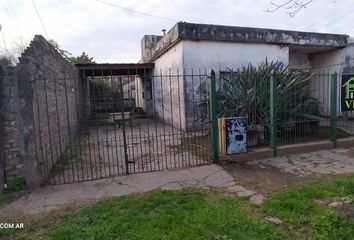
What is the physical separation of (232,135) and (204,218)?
286 centimetres

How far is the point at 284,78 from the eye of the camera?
7781 millimetres

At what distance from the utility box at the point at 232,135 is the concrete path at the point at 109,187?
0.51 m

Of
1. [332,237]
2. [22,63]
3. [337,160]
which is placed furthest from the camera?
[337,160]

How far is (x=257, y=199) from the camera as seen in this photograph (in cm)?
413

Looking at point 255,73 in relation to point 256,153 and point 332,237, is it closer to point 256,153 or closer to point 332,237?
point 256,153

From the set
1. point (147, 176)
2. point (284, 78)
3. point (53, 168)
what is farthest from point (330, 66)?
point (53, 168)

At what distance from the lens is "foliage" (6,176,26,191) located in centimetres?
483

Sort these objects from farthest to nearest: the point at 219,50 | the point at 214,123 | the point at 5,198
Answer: the point at 219,50
the point at 214,123
the point at 5,198

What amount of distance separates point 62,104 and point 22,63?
4211 mm

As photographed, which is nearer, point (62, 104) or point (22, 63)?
point (22, 63)

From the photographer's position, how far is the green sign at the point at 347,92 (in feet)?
23.4

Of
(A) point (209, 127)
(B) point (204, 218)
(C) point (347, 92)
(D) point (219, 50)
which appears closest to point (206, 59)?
(D) point (219, 50)

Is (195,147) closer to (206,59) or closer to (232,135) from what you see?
(232,135)

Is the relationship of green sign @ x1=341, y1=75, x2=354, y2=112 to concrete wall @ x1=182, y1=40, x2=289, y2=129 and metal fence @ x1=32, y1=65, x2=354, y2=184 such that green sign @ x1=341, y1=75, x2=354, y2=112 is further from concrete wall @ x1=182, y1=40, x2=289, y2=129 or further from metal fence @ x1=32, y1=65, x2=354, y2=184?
concrete wall @ x1=182, y1=40, x2=289, y2=129
